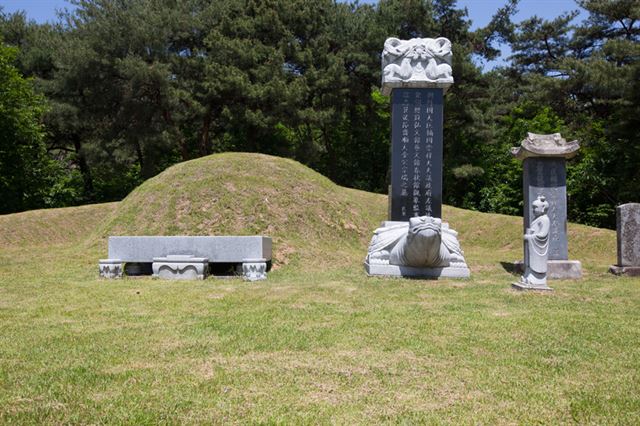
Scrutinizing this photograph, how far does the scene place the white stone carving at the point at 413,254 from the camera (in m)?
8.11

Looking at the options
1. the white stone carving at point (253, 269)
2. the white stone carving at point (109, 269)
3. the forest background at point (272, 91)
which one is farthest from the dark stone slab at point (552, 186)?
the forest background at point (272, 91)

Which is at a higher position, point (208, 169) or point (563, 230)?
point (208, 169)

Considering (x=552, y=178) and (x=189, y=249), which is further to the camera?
(x=552, y=178)

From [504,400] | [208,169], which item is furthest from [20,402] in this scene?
[208,169]

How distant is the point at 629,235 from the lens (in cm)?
955

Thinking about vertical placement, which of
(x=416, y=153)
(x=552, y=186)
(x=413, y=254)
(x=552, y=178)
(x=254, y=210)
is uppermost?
(x=416, y=153)

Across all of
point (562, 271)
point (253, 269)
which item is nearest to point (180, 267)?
point (253, 269)

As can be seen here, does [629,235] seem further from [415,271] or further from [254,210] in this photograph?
[254,210]

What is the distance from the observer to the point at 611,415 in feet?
9.02

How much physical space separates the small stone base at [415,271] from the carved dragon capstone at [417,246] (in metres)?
Answer: 0.06

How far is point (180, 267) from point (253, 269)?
1.27 m

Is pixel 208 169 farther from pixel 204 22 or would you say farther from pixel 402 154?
pixel 204 22

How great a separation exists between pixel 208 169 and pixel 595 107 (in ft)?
57.1

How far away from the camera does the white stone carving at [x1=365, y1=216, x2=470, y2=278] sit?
811 centimetres
